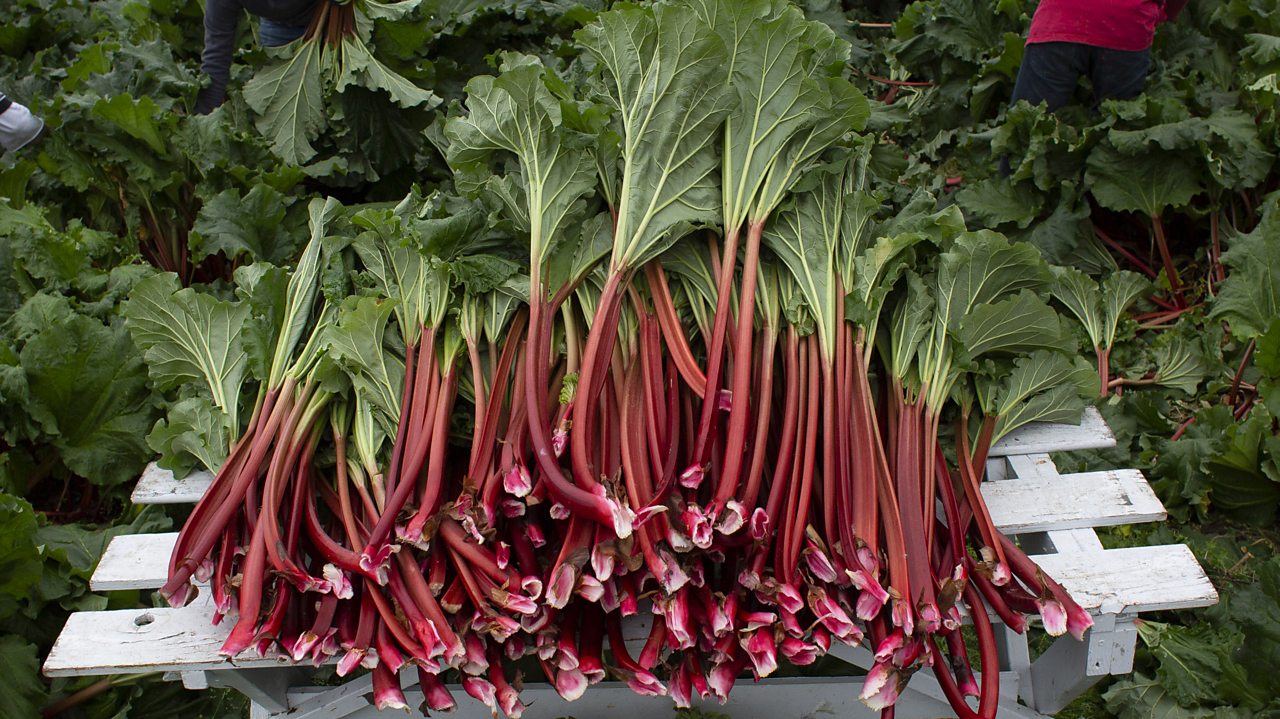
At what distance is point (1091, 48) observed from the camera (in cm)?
358

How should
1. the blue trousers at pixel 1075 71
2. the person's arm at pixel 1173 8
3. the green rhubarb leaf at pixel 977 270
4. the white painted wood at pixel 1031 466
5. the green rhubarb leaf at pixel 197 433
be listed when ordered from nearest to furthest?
the green rhubarb leaf at pixel 977 270
the green rhubarb leaf at pixel 197 433
the white painted wood at pixel 1031 466
the blue trousers at pixel 1075 71
the person's arm at pixel 1173 8

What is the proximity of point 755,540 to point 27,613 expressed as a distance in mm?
1913

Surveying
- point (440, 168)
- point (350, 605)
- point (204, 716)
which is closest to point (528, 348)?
point (350, 605)

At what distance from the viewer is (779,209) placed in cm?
215

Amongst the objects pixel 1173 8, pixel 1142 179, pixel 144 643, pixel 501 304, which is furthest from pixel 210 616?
pixel 1173 8

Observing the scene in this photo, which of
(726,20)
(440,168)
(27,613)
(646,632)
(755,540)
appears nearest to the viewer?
(755,540)

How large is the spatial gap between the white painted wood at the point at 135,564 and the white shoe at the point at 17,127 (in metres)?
2.37

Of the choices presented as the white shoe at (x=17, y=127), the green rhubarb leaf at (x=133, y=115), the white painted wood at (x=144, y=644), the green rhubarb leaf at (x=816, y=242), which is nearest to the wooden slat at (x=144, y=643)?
the white painted wood at (x=144, y=644)

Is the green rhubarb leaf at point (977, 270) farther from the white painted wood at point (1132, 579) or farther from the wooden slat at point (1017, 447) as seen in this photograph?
the white painted wood at point (1132, 579)

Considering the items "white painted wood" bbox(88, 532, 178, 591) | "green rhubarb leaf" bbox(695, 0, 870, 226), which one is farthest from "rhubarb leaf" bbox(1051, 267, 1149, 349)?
"white painted wood" bbox(88, 532, 178, 591)

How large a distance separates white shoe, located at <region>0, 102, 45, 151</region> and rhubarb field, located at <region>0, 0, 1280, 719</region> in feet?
2.79

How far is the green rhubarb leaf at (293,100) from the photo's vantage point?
3285 mm

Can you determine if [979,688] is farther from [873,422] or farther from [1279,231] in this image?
[1279,231]

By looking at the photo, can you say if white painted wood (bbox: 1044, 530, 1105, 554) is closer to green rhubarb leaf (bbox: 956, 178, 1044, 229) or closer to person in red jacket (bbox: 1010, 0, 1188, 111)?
green rhubarb leaf (bbox: 956, 178, 1044, 229)
